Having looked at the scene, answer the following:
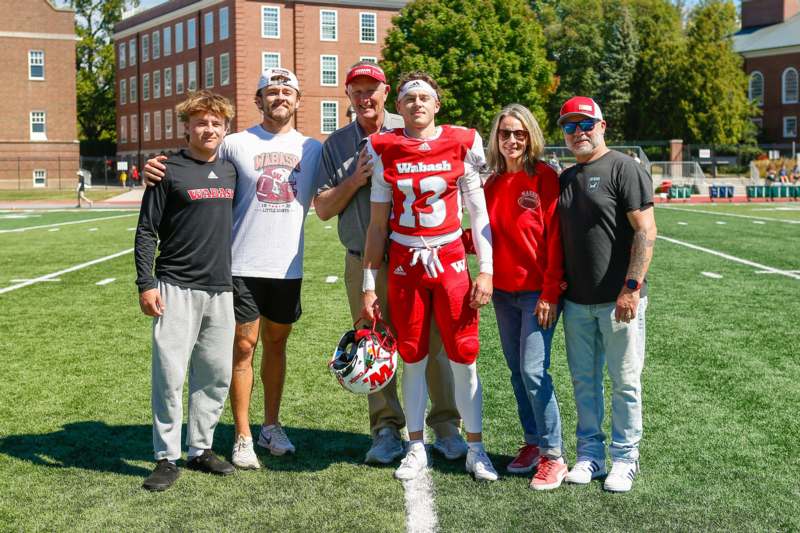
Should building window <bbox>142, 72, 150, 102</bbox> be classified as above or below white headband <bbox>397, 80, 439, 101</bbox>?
above

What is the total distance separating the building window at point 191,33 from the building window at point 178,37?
39.2 inches

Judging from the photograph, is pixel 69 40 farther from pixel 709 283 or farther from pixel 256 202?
pixel 256 202

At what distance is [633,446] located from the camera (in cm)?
457

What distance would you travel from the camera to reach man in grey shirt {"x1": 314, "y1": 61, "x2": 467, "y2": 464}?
192 inches

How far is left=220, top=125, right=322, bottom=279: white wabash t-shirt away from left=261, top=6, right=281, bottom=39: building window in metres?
55.2

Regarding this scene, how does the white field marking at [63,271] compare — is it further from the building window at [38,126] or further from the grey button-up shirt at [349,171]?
the building window at [38,126]

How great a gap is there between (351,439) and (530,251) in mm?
1702

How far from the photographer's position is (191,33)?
63281 mm

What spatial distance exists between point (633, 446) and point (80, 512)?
8.88 ft

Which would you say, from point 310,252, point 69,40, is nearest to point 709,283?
point 310,252

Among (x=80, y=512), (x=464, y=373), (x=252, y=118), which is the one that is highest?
(x=252, y=118)

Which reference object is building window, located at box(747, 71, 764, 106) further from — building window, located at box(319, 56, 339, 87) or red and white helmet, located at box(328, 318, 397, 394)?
red and white helmet, located at box(328, 318, 397, 394)

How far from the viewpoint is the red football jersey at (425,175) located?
14.6 ft

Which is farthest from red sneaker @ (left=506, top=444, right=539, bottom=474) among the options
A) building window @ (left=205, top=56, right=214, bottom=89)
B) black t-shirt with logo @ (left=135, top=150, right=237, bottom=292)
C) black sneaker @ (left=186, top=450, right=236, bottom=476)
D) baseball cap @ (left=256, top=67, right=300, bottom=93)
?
building window @ (left=205, top=56, right=214, bottom=89)
